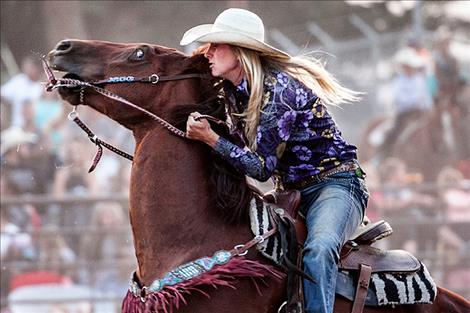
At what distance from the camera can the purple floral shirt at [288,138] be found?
5.00m

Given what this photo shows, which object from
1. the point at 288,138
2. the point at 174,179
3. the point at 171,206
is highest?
the point at 288,138

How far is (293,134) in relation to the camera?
16.9ft

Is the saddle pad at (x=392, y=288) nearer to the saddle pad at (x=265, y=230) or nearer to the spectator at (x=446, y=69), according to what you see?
the saddle pad at (x=265, y=230)

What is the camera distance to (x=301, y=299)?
16.5 feet

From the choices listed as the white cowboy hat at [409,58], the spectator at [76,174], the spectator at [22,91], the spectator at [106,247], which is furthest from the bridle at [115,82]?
the white cowboy hat at [409,58]

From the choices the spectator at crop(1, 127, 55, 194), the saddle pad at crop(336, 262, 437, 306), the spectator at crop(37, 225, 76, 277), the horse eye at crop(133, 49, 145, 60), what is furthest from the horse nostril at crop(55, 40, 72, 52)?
the spectator at crop(1, 127, 55, 194)

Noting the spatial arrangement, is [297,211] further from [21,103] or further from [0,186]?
[21,103]

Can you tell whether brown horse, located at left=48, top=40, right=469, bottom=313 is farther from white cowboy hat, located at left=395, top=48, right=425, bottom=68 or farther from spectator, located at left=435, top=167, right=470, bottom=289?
white cowboy hat, located at left=395, top=48, right=425, bottom=68

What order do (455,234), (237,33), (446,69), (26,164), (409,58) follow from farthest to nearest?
1. (446,69)
2. (409,58)
3. (455,234)
4. (26,164)
5. (237,33)

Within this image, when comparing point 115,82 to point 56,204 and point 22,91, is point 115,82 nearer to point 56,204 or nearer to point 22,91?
point 56,204

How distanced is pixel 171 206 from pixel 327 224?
74 cm

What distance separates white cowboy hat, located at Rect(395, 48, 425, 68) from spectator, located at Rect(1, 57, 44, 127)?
478 cm

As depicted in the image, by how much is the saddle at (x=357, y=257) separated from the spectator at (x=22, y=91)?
748 cm

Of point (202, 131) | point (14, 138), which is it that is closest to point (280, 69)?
point (202, 131)
